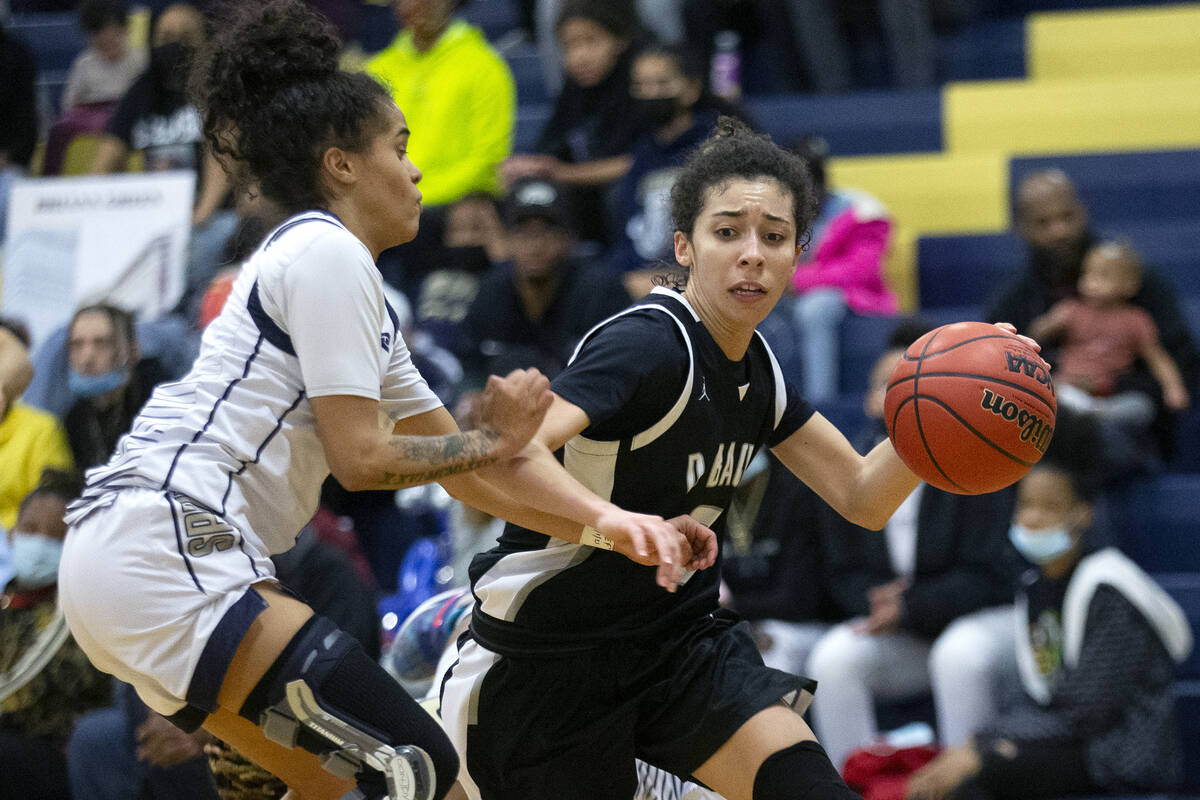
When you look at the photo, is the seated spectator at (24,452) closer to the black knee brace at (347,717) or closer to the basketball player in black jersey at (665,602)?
the basketball player in black jersey at (665,602)

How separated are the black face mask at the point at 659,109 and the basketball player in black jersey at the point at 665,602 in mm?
3756

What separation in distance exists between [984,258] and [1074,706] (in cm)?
312

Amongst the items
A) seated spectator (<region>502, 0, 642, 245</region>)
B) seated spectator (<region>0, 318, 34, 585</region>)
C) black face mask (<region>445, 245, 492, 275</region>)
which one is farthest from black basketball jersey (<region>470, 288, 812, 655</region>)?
seated spectator (<region>502, 0, 642, 245</region>)

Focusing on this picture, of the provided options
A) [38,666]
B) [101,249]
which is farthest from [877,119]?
[38,666]

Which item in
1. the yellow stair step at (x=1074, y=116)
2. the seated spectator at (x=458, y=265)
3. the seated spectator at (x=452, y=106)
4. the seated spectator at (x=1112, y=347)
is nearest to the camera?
the seated spectator at (x=1112, y=347)

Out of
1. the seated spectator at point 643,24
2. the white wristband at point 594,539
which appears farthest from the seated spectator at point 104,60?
the white wristband at point 594,539

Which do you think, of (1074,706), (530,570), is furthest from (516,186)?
(530,570)

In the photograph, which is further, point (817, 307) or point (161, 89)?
point (161, 89)

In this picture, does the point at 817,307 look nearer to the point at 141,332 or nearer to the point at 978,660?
the point at 978,660

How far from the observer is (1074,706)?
5188 millimetres

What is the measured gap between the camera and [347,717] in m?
2.85

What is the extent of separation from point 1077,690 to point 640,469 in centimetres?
269

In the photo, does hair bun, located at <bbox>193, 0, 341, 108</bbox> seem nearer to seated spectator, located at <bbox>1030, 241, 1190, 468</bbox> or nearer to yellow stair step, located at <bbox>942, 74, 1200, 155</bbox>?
seated spectator, located at <bbox>1030, 241, 1190, 468</bbox>

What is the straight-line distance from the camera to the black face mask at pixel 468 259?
7.25 meters
